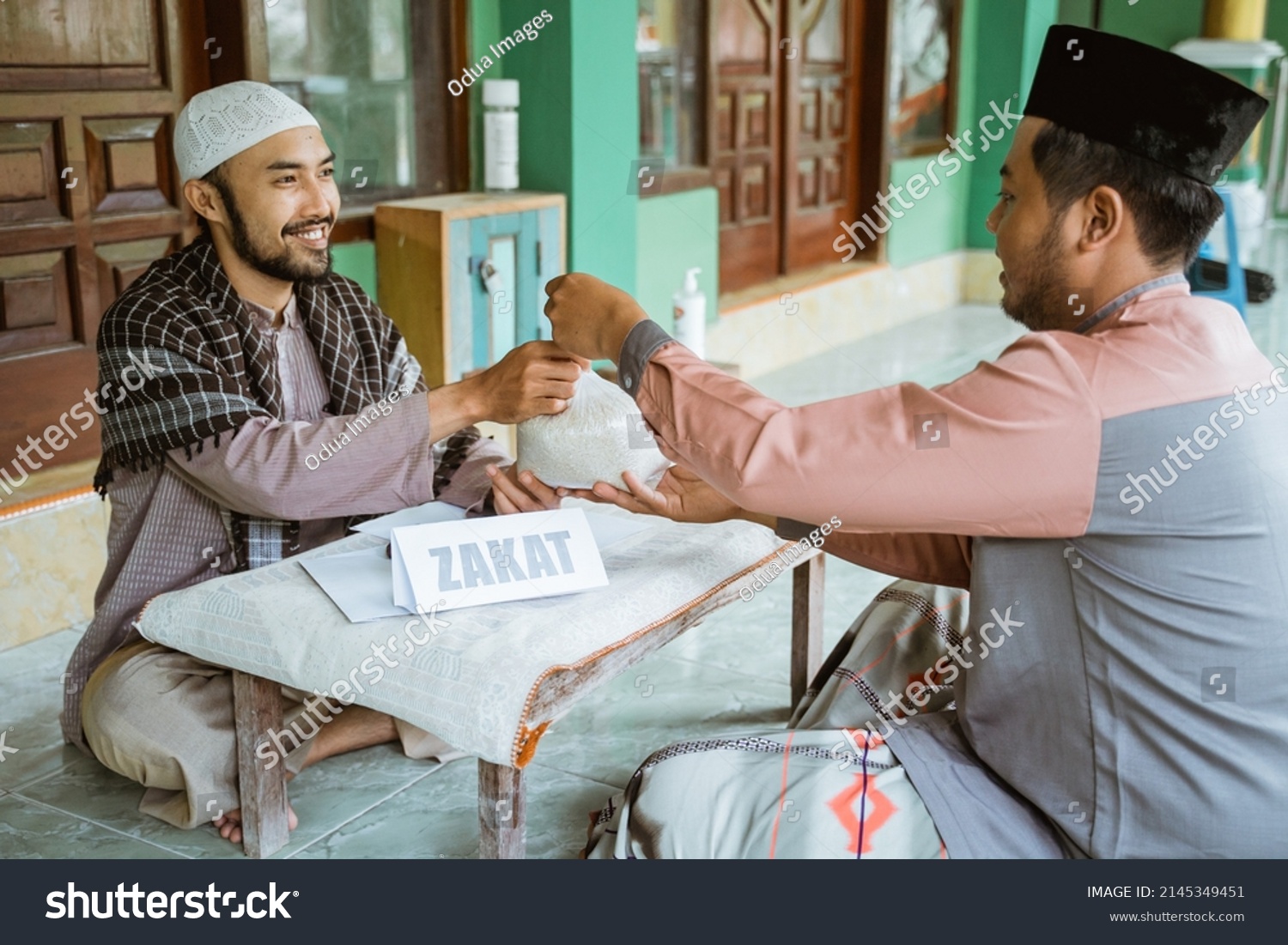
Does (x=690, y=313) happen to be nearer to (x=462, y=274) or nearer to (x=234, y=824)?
(x=462, y=274)

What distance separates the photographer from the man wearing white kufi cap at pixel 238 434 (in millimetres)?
2045

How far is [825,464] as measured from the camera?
4.44 feet

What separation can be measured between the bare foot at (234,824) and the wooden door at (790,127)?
13.7 ft

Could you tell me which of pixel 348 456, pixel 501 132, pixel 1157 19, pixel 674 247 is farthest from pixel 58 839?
pixel 1157 19

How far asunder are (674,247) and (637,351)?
13.3 ft

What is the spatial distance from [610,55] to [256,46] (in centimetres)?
132

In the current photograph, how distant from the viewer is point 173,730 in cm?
210

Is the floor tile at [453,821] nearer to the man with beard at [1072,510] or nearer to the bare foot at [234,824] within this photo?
the bare foot at [234,824]

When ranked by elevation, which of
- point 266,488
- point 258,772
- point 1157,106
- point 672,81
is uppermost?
point 672,81

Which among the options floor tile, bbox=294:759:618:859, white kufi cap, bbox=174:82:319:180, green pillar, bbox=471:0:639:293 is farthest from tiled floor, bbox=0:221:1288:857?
green pillar, bbox=471:0:639:293

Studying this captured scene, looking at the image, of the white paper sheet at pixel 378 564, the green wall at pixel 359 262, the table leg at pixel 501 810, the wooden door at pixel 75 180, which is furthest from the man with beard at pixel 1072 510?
the green wall at pixel 359 262

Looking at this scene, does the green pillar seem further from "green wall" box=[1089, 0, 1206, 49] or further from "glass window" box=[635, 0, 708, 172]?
"green wall" box=[1089, 0, 1206, 49]

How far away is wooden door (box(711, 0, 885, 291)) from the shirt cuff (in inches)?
172
